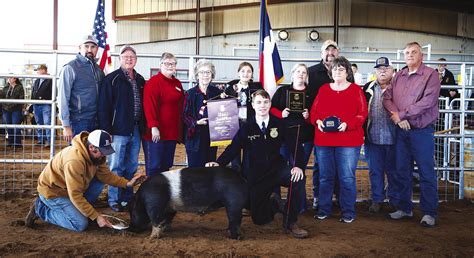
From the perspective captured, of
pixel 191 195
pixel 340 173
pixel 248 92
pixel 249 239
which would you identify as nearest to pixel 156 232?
pixel 191 195

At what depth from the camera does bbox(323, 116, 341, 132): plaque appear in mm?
4754

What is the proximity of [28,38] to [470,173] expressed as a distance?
916 inches

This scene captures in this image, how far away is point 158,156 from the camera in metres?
5.12

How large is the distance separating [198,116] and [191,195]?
1.11 m

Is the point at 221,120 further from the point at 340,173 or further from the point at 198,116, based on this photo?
the point at 340,173

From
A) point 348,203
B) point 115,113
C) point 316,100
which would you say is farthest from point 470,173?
point 115,113

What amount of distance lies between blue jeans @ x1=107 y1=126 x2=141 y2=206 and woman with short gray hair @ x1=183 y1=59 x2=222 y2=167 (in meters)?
0.67

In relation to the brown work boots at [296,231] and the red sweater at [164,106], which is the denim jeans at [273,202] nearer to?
the brown work boots at [296,231]

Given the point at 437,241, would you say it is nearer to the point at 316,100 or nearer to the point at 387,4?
the point at 316,100

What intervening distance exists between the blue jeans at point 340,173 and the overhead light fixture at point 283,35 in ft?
54.6

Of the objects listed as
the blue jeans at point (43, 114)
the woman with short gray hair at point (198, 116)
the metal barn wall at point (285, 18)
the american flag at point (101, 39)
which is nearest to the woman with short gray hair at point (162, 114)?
the woman with short gray hair at point (198, 116)

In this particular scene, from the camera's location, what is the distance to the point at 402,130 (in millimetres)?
5102

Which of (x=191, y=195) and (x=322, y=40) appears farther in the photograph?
(x=322, y=40)

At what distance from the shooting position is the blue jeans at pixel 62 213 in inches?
174
